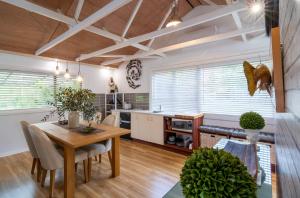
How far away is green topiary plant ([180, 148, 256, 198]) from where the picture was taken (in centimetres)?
53

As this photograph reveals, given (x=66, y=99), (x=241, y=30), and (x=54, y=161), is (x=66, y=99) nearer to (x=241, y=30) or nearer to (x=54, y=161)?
(x=54, y=161)

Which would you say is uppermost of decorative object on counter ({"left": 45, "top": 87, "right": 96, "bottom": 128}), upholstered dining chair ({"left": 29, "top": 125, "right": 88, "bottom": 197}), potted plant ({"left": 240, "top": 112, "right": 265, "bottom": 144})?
decorative object on counter ({"left": 45, "top": 87, "right": 96, "bottom": 128})

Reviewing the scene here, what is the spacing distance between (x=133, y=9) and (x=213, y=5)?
173cm

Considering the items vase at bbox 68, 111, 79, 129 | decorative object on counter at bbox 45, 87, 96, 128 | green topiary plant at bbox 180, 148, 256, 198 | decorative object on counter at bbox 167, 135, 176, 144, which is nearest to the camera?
green topiary plant at bbox 180, 148, 256, 198

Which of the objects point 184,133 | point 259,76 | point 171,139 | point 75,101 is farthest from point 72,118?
point 259,76

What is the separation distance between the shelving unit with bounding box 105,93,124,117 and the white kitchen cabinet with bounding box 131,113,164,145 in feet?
3.55

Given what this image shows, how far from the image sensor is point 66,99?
8.23 feet

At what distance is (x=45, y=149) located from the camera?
196 centimetres

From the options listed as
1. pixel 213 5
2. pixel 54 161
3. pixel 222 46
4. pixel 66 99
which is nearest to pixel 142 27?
pixel 213 5

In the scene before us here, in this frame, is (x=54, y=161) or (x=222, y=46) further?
(x=222, y=46)

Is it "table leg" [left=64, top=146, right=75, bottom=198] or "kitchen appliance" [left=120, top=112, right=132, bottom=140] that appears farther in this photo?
"kitchen appliance" [left=120, top=112, right=132, bottom=140]

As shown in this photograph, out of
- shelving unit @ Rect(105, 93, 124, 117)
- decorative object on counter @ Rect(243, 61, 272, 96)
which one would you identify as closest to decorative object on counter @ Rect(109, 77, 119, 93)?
shelving unit @ Rect(105, 93, 124, 117)

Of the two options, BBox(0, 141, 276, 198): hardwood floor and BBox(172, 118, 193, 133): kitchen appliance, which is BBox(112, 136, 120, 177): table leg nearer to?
BBox(0, 141, 276, 198): hardwood floor

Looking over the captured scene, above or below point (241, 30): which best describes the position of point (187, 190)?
below
